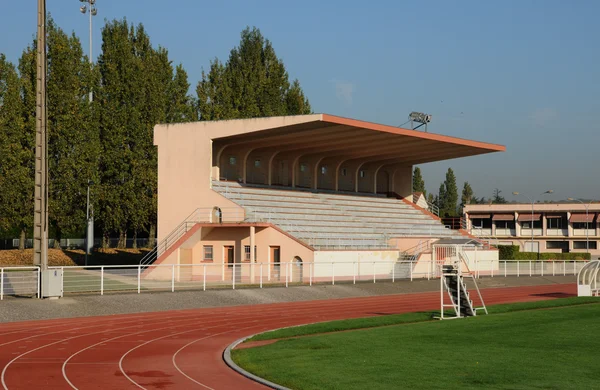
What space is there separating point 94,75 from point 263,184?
60.8 ft

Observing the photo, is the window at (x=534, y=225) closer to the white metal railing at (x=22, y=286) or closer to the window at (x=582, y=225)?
the window at (x=582, y=225)

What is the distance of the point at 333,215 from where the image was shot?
53875mm

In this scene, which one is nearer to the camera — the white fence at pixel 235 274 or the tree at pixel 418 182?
the white fence at pixel 235 274

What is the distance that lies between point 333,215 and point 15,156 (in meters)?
23.2

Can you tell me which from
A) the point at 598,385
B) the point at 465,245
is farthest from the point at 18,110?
the point at 598,385

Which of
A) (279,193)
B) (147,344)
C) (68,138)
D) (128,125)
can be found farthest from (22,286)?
(128,125)

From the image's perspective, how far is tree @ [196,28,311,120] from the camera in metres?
73.9

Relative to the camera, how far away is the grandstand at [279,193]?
45969mm

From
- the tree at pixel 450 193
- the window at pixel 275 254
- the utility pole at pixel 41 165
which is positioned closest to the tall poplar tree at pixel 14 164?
the window at pixel 275 254

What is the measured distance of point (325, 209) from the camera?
179ft

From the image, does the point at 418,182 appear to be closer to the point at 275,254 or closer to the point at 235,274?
the point at 275,254

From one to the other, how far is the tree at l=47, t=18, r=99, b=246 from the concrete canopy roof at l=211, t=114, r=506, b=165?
15.5m

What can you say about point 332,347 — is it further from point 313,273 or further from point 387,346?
point 313,273

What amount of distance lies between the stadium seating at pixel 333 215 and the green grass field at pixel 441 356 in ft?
74.5
